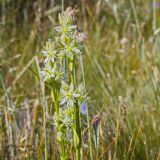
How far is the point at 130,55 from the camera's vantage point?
344 centimetres

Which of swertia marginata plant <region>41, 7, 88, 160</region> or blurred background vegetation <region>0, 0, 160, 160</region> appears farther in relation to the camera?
blurred background vegetation <region>0, 0, 160, 160</region>

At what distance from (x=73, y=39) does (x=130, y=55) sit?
7.54 feet

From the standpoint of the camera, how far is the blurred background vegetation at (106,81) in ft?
5.86

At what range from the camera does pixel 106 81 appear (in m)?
2.83

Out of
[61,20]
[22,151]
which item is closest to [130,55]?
[22,151]

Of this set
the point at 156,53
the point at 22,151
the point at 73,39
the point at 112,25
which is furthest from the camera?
the point at 112,25

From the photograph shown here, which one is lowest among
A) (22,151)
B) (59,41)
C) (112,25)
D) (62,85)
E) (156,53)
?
(22,151)

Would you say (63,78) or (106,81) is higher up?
(106,81)

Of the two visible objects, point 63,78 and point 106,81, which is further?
point 106,81

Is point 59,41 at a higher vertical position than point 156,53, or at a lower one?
lower

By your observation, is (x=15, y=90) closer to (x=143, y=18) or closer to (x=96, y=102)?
(x=96, y=102)

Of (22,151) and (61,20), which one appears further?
(22,151)

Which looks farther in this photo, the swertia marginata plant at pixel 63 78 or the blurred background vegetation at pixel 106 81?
the blurred background vegetation at pixel 106 81

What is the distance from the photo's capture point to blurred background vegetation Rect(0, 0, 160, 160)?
179 centimetres
